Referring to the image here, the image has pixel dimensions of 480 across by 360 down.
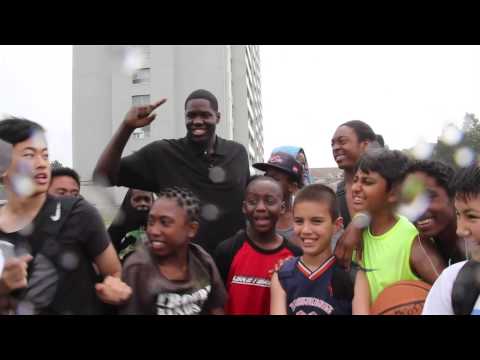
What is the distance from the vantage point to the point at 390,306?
75.1 inches

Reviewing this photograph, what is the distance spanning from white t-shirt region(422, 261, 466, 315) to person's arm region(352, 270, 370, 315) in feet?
0.81

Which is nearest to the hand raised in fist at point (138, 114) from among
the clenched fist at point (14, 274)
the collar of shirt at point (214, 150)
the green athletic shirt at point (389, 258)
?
the collar of shirt at point (214, 150)

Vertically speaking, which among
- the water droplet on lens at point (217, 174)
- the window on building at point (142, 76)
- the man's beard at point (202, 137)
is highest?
the window on building at point (142, 76)

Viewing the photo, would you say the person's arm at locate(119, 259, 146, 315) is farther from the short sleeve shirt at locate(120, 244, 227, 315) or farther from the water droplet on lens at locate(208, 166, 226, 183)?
the water droplet on lens at locate(208, 166, 226, 183)

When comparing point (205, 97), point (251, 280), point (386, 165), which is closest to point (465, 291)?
point (386, 165)

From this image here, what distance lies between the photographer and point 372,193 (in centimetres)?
Result: 205

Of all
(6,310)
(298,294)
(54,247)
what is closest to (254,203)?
(298,294)

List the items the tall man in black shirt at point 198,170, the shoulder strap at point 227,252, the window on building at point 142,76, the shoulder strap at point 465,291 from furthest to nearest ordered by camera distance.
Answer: the window on building at point 142,76 < the tall man in black shirt at point 198,170 < the shoulder strap at point 227,252 < the shoulder strap at point 465,291

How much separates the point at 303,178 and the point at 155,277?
1.36 meters

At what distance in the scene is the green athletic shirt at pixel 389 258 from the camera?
6.40 ft

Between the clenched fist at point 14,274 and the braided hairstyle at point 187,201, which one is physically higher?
the braided hairstyle at point 187,201

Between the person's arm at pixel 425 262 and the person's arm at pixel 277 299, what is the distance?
628 millimetres

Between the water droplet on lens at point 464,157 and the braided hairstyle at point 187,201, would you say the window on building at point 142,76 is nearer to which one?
the braided hairstyle at point 187,201

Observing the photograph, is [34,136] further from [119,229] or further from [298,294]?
[298,294]
